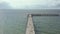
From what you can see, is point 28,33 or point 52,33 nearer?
point 28,33

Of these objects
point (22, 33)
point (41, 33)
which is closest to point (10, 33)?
point (22, 33)

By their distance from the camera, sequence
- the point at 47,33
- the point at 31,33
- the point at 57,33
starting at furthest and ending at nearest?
the point at 57,33 → the point at 47,33 → the point at 31,33

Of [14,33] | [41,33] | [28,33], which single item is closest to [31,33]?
[28,33]

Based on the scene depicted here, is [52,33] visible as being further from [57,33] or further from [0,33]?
[0,33]

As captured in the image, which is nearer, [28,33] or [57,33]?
[28,33]

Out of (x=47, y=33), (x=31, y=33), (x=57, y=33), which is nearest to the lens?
(x=31, y=33)

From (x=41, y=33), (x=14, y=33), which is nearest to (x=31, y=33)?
(x=41, y=33)

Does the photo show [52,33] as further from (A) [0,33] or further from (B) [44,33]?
(A) [0,33]
